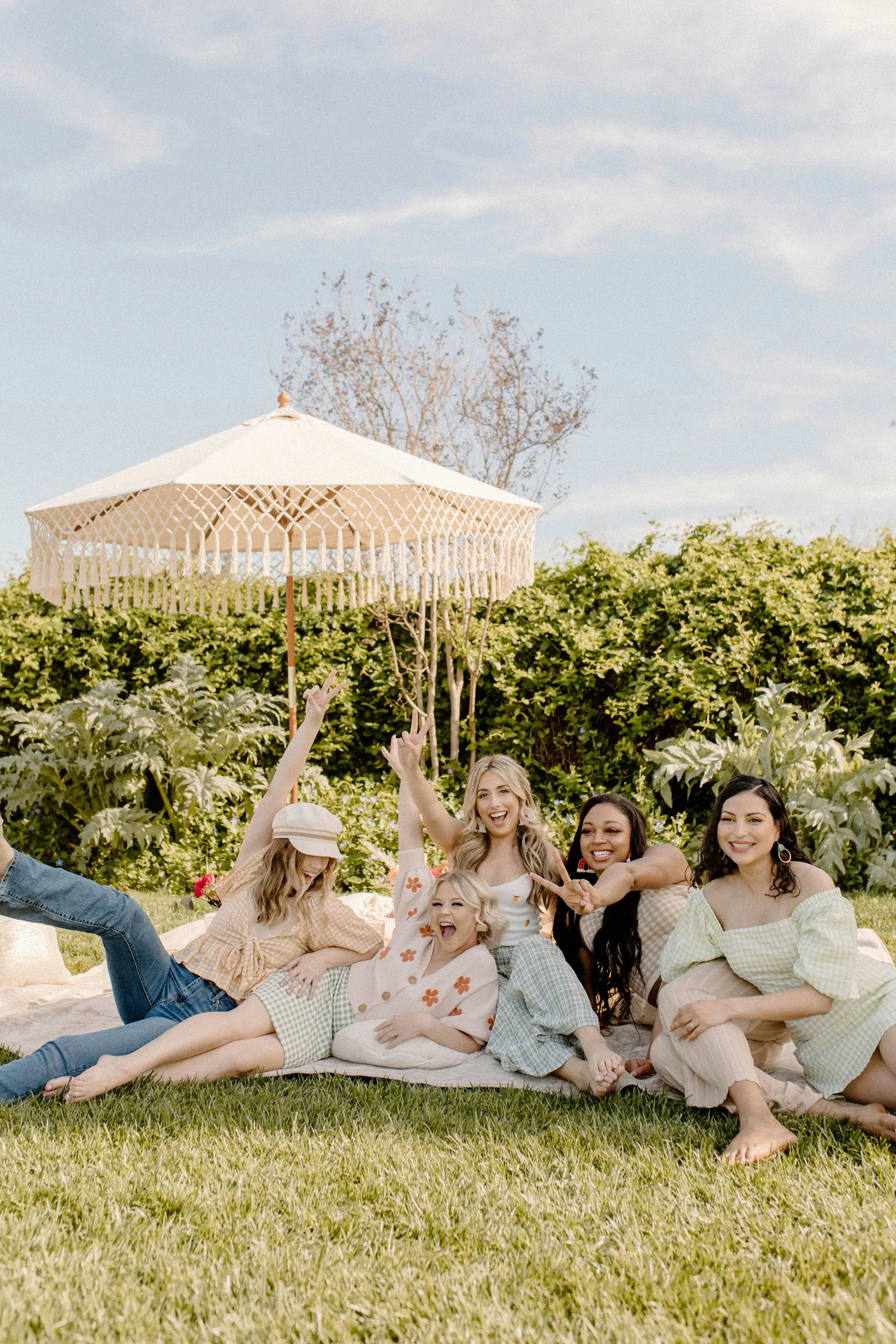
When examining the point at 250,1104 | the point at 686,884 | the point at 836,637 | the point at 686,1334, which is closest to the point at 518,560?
the point at 686,884

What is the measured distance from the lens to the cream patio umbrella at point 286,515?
421 centimetres

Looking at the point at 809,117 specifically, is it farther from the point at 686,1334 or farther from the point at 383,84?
the point at 686,1334

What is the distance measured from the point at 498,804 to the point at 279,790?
0.91 m

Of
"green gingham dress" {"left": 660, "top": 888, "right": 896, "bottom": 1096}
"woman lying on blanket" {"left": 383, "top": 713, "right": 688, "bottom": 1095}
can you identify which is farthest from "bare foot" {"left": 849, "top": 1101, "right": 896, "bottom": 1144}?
"woman lying on blanket" {"left": 383, "top": 713, "right": 688, "bottom": 1095}

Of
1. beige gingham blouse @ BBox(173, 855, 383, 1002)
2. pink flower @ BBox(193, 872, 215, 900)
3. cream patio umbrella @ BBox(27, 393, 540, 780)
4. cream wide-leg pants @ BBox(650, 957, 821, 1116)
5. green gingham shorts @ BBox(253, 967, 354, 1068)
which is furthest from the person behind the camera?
pink flower @ BBox(193, 872, 215, 900)

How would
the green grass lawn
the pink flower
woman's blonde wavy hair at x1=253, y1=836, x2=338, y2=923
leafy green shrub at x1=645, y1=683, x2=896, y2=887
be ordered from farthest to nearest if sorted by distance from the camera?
1. leafy green shrub at x1=645, y1=683, x2=896, y2=887
2. the pink flower
3. woman's blonde wavy hair at x1=253, y1=836, x2=338, y2=923
4. the green grass lawn

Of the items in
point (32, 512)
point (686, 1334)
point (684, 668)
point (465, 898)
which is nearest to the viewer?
point (686, 1334)

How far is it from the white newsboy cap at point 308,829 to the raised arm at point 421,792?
1.60ft

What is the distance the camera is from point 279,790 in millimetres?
4117

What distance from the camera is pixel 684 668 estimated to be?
8266mm

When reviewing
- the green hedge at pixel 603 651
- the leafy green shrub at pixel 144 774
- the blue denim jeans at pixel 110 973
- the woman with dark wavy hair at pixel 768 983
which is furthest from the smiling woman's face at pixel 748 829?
the leafy green shrub at pixel 144 774

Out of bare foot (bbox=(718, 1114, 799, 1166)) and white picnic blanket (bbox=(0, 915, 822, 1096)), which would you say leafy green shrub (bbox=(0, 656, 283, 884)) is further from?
bare foot (bbox=(718, 1114, 799, 1166))

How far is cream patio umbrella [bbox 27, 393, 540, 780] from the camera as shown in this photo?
4.21 metres

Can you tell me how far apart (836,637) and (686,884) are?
4.72 m
